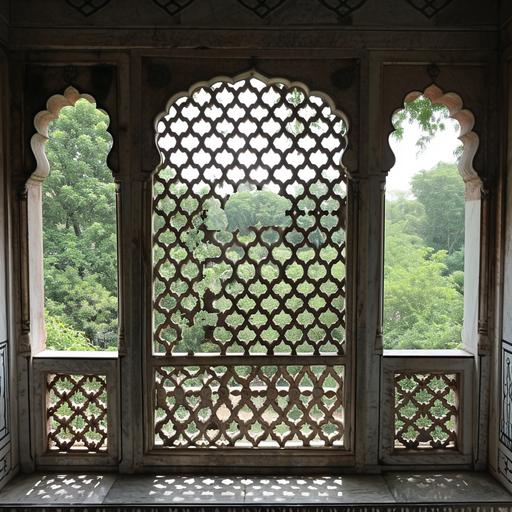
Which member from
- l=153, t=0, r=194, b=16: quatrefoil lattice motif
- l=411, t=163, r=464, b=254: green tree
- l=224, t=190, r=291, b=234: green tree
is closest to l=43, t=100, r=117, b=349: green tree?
l=224, t=190, r=291, b=234: green tree

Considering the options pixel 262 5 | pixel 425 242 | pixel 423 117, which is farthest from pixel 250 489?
pixel 425 242

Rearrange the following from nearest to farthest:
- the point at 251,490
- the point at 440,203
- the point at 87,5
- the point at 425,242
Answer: the point at 251,490
the point at 87,5
the point at 425,242
the point at 440,203

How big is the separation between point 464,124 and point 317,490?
8.46 feet

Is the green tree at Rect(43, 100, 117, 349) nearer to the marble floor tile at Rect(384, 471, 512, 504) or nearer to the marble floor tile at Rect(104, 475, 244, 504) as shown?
the marble floor tile at Rect(104, 475, 244, 504)

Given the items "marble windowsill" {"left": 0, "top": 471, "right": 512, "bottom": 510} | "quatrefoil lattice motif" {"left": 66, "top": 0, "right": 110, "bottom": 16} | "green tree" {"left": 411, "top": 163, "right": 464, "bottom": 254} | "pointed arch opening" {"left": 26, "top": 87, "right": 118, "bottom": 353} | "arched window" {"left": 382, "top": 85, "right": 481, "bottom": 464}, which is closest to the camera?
"marble windowsill" {"left": 0, "top": 471, "right": 512, "bottom": 510}

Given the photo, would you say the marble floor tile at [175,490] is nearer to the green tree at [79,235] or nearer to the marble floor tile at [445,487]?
the marble floor tile at [445,487]

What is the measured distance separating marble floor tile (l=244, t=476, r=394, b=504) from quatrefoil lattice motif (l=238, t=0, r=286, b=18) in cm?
302

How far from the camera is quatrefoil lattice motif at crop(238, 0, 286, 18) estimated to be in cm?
364

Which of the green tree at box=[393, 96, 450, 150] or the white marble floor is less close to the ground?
the green tree at box=[393, 96, 450, 150]

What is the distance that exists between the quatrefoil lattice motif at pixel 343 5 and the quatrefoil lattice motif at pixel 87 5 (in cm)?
143

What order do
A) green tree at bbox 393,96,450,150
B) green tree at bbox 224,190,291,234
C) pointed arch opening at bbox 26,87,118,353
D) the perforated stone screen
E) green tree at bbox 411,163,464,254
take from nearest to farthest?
the perforated stone screen
green tree at bbox 393,96,450,150
green tree at bbox 224,190,291,234
pointed arch opening at bbox 26,87,118,353
green tree at bbox 411,163,464,254

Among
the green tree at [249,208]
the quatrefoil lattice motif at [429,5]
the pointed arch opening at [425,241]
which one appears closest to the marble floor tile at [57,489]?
the quatrefoil lattice motif at [429,5]

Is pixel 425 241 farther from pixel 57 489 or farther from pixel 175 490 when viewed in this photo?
pixel 57 489

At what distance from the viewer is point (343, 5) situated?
364 centimetres
